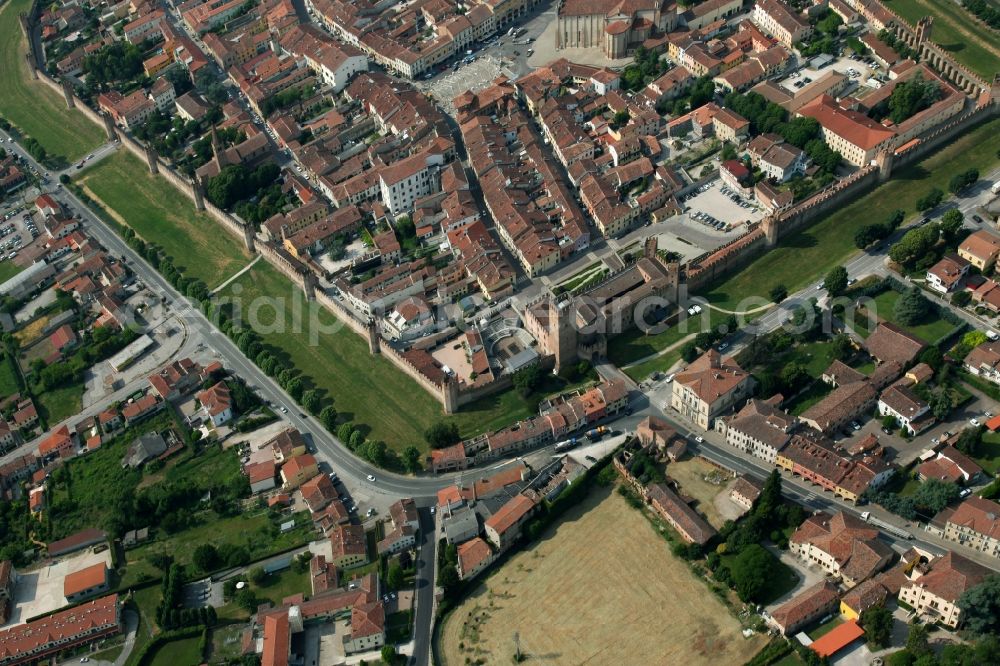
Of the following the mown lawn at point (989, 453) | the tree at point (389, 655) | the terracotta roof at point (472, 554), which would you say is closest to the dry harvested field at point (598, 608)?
the terracotta roof at point (472, 554)

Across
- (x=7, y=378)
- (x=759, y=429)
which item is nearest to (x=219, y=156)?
(x=7, y=378)

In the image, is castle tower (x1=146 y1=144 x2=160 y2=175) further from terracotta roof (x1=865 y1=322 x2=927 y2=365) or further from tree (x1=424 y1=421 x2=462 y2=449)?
terracotta roof (x1=865 y1=322 x2=927 y2=365)

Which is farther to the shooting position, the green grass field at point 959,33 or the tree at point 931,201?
the green grass field at point 959,33

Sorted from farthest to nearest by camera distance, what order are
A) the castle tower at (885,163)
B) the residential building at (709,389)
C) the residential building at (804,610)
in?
the castle tower at (885,163), the residential building at (709,389), the residential building at (804,610)

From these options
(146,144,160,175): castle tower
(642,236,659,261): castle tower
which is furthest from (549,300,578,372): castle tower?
(146,144,160,175): castle tower

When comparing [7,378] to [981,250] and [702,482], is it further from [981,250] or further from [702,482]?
[981,250]

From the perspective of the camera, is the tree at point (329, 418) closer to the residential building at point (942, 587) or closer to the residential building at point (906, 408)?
the residential building at point (906, 408)

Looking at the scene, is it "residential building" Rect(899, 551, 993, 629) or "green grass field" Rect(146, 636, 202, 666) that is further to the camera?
"green grass field" Rect(146, 636, 202, 666)
